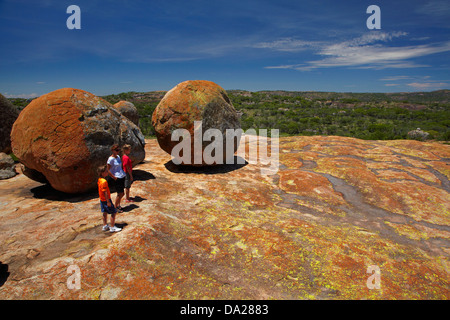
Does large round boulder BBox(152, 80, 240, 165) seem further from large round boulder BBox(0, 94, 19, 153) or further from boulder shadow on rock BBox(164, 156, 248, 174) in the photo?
large round boulder BBox(0, 94, 19, 153)

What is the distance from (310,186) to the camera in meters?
8.58

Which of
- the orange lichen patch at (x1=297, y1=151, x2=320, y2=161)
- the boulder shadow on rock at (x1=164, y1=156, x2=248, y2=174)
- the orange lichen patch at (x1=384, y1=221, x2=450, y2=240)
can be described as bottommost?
the orange lichen patch at (x1=384, y1=221, x2=450, y2=240)

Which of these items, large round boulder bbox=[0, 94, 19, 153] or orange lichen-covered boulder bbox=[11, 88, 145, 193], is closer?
orange lichen-covered boulder bbox=[11, 88, 145, 193]

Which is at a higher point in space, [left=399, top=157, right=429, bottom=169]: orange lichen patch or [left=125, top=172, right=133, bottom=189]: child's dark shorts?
[left=125, top=172, right=133, bottom=189]: child's dark shorts

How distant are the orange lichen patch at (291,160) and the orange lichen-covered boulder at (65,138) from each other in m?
7.53

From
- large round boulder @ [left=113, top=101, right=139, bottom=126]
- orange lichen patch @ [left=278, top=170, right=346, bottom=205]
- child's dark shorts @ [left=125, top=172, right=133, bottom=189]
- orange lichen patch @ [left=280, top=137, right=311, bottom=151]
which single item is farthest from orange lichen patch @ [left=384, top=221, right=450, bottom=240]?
large round boulder @ [left=113, top=101, right=139, bottom=126]

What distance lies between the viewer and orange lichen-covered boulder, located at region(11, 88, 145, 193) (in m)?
6.50

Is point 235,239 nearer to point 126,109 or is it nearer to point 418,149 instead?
point 126,109

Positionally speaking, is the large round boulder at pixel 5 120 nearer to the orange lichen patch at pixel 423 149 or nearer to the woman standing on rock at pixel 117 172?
the woman standing on rock at pixel 117 172

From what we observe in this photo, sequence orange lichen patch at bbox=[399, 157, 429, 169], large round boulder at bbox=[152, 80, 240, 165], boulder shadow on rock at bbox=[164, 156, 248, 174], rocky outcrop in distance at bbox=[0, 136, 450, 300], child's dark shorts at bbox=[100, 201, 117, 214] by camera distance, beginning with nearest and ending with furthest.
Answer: rocky outcrop in distance at bbox=[0, 136, 450, 300], child's dark shorts at bbox=[100, 201, 117, 214], large round boulder at bbox=[152, 80, 240, 165], boulder shadow on rock at bbox=[164, 156, 248, 174], orange lichen patch at bbox=[399, 157, 429, 169]

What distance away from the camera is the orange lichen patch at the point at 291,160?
431 inches

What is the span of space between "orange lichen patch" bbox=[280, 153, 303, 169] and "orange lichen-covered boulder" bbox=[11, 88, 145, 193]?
7.53m
